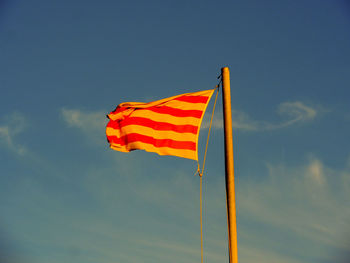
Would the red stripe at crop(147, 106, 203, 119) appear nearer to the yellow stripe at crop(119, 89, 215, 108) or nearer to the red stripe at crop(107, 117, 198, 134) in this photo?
the yellow stripe at crop(119, 89, 215, 108)

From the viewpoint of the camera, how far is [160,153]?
44.5 ft

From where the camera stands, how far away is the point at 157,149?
44.9ft

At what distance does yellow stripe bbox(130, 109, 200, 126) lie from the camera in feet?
45.5

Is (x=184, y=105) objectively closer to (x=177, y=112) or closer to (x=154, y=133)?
(x=177, y=112)

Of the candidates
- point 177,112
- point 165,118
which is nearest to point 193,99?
point 177,112

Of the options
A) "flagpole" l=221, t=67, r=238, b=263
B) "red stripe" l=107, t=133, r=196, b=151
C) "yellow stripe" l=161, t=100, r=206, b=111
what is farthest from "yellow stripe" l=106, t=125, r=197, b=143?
"flagpole" l=221, t=67, r=238, b=263

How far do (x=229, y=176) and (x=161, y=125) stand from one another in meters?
3.85

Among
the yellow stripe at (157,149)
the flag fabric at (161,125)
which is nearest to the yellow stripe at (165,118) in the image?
the flag fabric at (161,125)

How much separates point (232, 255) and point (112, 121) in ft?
21.5

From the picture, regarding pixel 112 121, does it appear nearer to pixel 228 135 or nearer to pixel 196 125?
pixel 196 125

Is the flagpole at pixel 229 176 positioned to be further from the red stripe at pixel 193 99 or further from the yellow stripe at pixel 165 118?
the yellow stripe at pixel 165 118

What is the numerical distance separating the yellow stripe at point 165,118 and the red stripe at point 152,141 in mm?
755

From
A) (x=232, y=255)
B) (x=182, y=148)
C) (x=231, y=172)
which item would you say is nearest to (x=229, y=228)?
(x=232, y=255)

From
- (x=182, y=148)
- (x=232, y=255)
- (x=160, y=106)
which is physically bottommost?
(x=232, y=255)
